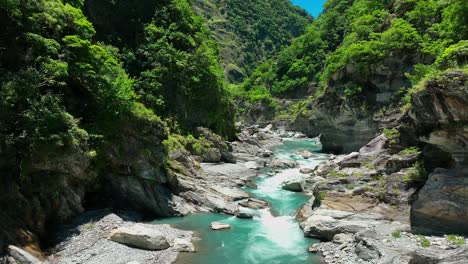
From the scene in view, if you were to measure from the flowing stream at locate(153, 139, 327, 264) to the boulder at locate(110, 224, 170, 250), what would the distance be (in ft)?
4.63

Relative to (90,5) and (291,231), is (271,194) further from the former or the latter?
(90,5)

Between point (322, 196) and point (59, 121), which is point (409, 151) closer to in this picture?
point (322, 196)

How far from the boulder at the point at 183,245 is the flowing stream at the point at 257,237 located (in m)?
0.41

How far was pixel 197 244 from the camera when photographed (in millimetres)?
21516

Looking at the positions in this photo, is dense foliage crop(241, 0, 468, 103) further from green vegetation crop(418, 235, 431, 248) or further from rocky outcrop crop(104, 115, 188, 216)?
rocky outcrop crop(104, 115, 188, 216)

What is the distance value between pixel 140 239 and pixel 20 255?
5573 millimetres

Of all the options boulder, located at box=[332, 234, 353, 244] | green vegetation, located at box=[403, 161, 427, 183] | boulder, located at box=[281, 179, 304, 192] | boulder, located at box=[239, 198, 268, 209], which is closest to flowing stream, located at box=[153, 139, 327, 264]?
boulder, located at box=[239, 198, 268, 209]

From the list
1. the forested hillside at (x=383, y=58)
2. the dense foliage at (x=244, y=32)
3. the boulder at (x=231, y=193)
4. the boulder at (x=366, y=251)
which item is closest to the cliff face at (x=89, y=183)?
the boulder at (x=231, y=193)

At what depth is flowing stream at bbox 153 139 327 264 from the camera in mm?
19844

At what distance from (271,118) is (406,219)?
267ft

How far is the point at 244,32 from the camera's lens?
590 feet

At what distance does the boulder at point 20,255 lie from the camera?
16453mm

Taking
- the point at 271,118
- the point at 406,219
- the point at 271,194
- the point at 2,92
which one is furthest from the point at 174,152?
the point at 271,118

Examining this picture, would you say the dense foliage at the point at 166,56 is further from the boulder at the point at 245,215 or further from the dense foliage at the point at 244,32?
the dense foliage at the point at 244,32
